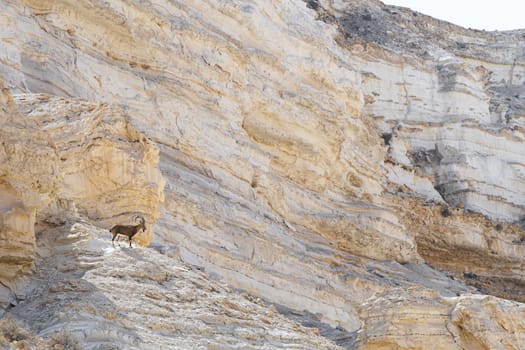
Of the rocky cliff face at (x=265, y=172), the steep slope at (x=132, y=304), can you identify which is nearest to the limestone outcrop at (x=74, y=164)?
the rocky cliff face at (x=265, y=172)

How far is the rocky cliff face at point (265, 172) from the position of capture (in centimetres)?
1346

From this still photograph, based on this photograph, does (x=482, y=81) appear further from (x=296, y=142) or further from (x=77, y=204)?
(x=77, y=204)

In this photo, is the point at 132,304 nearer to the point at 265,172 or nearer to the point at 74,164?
the point at 74,164

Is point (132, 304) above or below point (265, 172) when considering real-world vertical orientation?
below

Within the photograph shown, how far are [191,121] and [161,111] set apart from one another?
1.03 m

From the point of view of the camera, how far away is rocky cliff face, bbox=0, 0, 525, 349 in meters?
13.5

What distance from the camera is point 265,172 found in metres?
29.2

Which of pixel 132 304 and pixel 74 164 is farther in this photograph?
pixel 74 164

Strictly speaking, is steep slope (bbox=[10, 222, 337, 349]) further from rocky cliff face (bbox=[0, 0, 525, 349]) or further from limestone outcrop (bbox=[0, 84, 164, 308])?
limestone outcrop (bbox=[0, 84, 164, 308])

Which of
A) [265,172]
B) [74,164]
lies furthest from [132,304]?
[265,172]

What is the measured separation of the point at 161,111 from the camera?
25891 millimetres

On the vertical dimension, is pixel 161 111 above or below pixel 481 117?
below

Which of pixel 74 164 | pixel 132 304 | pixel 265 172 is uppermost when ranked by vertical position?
pixel 265 172

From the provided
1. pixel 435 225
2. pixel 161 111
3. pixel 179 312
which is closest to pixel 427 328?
pixel 179 312
